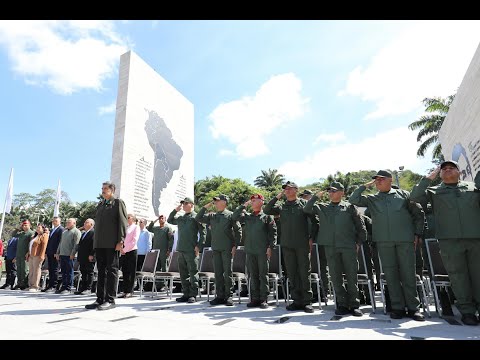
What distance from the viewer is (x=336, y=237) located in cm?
397

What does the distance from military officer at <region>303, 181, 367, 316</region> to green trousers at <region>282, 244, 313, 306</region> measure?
1.36 ft

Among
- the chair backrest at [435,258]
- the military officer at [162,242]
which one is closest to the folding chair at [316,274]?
the chair backrest at [435,258]

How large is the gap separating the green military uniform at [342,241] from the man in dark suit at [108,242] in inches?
104

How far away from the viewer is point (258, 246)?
15.5ft

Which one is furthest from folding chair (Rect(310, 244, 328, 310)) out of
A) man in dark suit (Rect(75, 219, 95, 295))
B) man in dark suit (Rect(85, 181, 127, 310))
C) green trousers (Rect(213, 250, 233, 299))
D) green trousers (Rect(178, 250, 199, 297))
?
man in dark suit (Rect(75, 219, 95, 295))

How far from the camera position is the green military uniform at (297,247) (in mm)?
4332

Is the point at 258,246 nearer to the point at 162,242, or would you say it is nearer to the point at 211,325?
the point at 211,325

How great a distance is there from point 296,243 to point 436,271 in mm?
1736

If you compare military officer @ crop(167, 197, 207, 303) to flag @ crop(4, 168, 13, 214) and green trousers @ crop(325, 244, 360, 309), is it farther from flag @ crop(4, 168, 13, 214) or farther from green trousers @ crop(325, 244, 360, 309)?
flag @ crop(4, 168, 13, 214)

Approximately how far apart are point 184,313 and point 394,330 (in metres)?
2.37

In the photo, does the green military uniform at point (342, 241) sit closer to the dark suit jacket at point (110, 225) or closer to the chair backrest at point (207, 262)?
the chair backrest at point (207, 262)

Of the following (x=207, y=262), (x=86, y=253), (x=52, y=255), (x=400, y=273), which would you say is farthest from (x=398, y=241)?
(x=52, y=255)

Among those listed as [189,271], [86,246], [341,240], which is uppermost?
[86,246]
